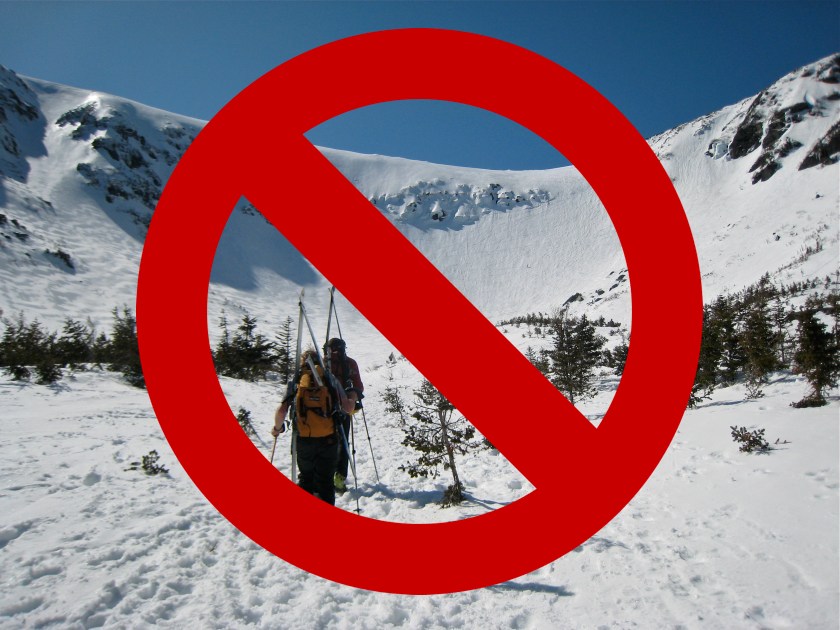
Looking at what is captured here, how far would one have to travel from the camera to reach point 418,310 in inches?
103

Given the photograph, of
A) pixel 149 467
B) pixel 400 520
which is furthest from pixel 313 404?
pixel 149 467

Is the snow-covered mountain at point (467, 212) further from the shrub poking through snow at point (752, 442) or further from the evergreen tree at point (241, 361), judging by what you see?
the shrub poking through snow at point (752, 442)

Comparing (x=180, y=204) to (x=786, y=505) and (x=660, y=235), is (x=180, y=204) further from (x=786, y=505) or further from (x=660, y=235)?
(x=786, y=505)

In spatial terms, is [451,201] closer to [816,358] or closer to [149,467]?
[816,358]

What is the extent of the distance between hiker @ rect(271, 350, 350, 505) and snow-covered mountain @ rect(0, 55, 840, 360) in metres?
30.9

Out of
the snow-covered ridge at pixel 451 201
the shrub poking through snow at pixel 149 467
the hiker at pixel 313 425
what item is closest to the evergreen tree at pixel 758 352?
the hiker at pixel 313 425

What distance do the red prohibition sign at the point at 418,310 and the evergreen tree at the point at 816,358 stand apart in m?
7.04

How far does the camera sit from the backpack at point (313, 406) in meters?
3.98

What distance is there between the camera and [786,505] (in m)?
3.98

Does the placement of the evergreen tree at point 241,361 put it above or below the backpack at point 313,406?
above

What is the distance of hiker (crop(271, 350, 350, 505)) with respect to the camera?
398cm

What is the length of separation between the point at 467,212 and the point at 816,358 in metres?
83.3

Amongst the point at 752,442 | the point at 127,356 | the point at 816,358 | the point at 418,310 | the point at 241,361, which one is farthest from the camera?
the point at 241,361

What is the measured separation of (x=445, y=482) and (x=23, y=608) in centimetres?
510
